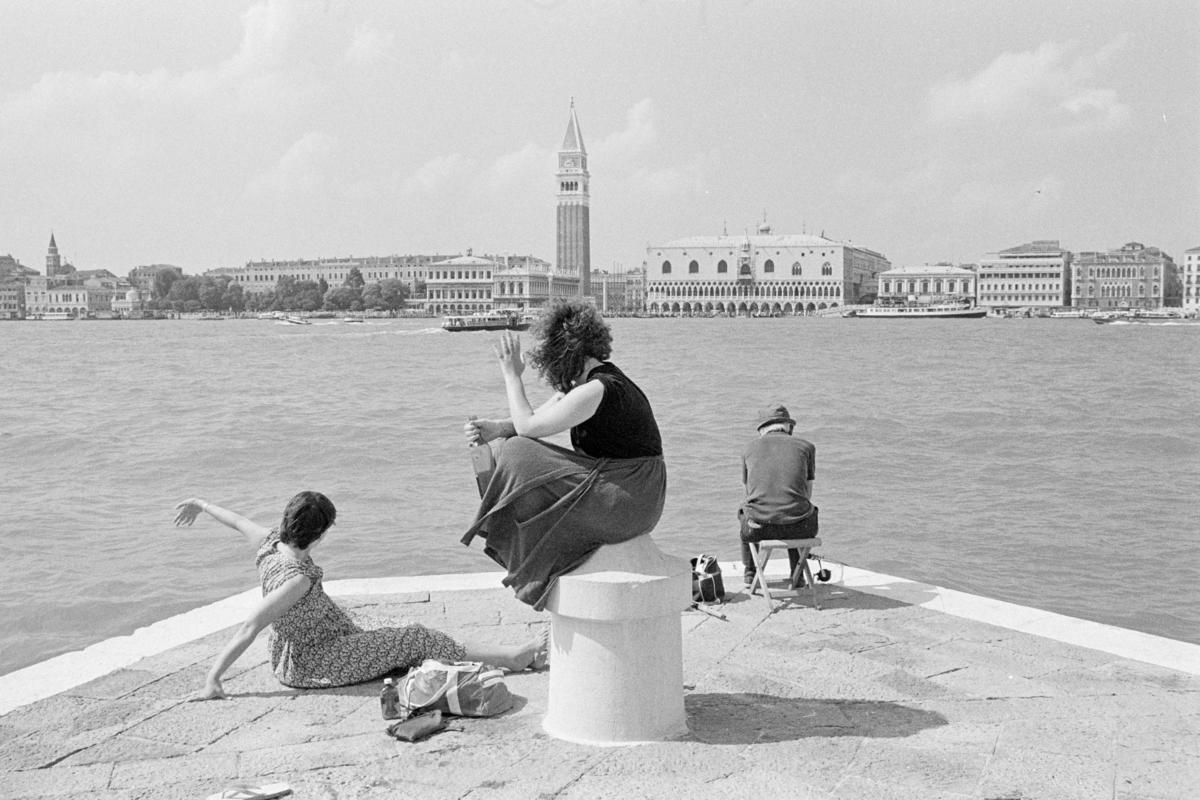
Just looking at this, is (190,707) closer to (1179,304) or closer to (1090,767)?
(1090,767)

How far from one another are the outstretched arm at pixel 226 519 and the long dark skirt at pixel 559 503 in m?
0.97

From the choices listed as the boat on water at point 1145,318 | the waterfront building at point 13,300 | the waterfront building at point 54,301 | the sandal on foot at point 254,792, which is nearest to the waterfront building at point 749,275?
the boat on water at point 1145,318

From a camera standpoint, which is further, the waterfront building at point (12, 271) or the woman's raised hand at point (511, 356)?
the waterfront building at point (12, 271)

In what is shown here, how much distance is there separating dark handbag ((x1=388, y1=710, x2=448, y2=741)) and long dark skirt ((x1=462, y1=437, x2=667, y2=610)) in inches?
16.9

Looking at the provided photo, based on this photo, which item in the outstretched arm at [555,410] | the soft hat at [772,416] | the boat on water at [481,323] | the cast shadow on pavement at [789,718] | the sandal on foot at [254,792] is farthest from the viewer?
the boat on water at [481,323]

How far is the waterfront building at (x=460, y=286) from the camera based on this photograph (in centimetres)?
10725

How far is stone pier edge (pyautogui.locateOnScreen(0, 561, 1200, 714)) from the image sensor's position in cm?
349

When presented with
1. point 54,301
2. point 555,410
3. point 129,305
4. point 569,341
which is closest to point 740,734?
point 555,410

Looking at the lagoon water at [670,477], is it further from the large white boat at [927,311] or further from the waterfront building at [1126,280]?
the waterfront building at [1126,280]

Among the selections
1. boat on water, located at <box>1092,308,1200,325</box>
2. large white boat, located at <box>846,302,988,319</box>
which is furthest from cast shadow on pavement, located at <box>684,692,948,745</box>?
large white boat, located at <box>846,302,988,319</box>

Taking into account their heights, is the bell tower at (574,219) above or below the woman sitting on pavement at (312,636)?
above

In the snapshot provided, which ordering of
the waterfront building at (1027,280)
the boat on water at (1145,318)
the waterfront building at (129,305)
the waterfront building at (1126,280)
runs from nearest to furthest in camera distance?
the boat on water at (1145,318), the waterfront building at (1126,280), the waterfront building at (1027,280), the waterfront building at (129,305)

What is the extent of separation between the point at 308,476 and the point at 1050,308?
98777 mm

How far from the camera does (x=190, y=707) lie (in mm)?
Result: 3186
